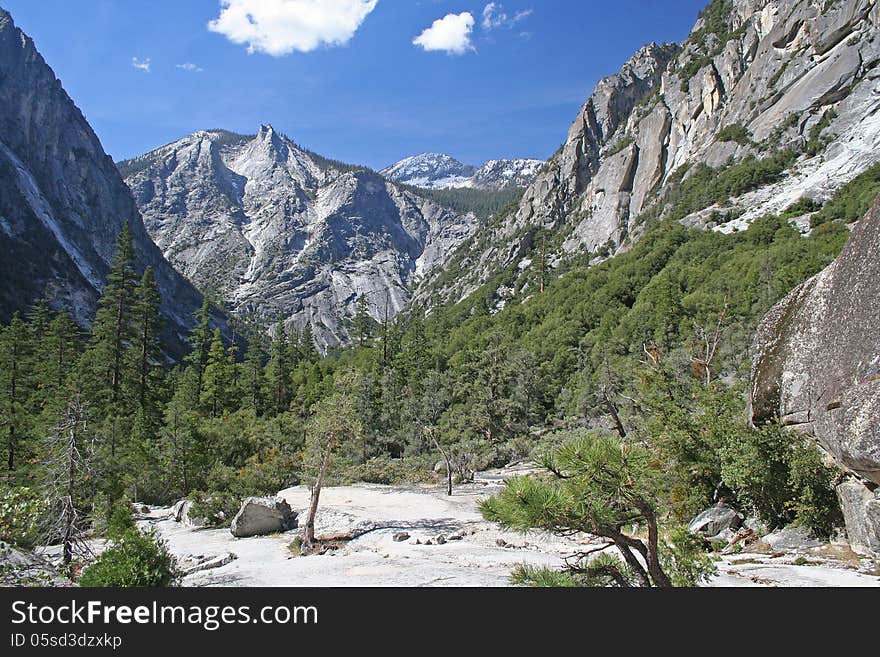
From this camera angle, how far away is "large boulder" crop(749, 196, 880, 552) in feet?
25.8

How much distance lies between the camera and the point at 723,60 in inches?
3590

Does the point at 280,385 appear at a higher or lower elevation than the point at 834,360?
higher

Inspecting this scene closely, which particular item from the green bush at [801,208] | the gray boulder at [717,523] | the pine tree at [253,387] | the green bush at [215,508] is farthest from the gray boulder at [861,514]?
the green bush at [801,208]

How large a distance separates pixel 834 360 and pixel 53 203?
435 ft

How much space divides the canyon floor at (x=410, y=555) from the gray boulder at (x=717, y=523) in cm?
216

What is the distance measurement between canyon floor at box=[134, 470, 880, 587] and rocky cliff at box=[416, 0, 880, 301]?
58.0 meters

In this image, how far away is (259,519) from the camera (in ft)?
59.7

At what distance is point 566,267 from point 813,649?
3731 inches

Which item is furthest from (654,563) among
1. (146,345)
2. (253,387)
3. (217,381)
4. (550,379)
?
(253,387)

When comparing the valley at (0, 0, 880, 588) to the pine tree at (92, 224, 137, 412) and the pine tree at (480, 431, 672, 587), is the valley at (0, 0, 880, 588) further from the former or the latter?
the pine tree at (92, 224, 137, 412)

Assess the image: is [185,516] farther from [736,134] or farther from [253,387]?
Result: [736,134]

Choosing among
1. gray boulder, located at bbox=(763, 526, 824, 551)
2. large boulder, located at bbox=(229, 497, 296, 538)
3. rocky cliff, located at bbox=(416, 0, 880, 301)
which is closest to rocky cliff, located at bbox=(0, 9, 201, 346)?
rocky cliff, located at bbox=(416, 0, 880, 301)

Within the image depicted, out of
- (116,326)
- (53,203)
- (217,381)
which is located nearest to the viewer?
(116,326)

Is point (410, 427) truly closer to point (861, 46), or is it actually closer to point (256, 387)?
point (256, 387)
